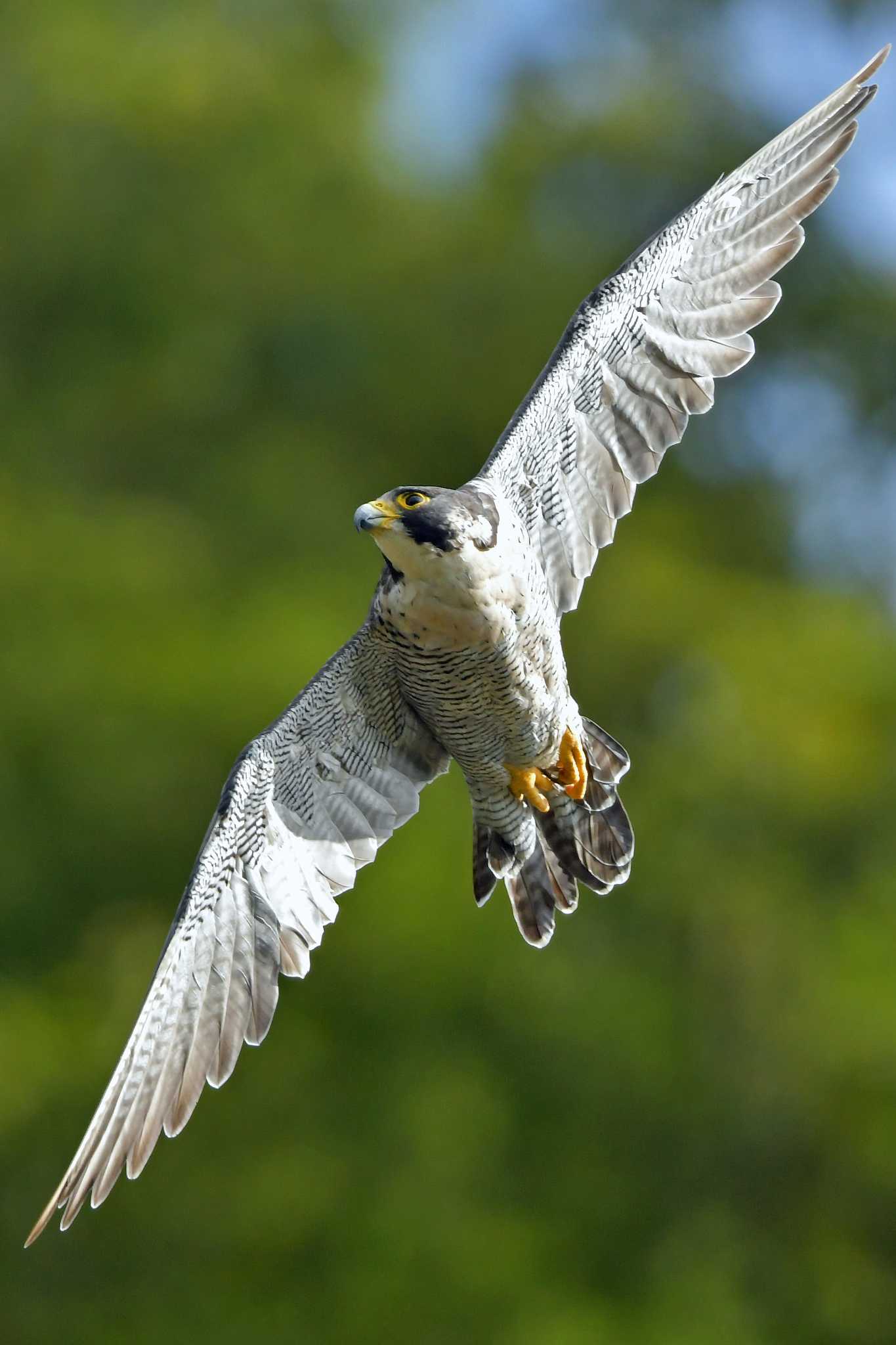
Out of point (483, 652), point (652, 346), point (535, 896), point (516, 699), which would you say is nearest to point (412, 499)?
point (483, 652)

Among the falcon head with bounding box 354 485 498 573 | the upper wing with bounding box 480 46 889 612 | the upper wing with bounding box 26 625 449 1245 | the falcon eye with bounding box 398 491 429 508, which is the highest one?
the upper wing with bounding box 480 46 889 612

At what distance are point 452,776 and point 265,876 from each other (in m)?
8.52

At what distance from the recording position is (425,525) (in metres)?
5.53

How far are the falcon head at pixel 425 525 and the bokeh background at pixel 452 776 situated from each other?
7.83 meters

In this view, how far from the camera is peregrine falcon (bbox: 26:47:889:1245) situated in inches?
232

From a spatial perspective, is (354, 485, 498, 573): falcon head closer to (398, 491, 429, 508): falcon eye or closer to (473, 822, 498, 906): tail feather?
(398, 491, 429, 508): falcon eye

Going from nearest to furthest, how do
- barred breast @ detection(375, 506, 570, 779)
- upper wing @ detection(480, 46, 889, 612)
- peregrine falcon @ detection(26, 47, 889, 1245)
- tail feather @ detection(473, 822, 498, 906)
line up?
barred breast @ detection(375, 506, 570, 779), peregrine falcon @ detection(26, 47, 889, 1245), upper wing @ detection(480, 46, 889, 612), tail feather @ detection(473, 822, 498, 906)

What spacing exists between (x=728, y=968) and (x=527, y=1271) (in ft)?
10.5

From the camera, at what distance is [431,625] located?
5672mm

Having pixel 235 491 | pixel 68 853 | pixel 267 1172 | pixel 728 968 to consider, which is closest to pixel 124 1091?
pixel 267 1172

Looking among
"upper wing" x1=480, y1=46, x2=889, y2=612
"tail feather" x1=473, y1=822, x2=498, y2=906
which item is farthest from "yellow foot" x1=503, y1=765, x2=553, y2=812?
"upper wing" x1=480, y1=46, x2=889, y2=612

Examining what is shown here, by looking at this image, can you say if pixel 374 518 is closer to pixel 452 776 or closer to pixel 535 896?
pixel 535 896

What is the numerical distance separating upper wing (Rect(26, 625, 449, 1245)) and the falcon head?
43 centimetres

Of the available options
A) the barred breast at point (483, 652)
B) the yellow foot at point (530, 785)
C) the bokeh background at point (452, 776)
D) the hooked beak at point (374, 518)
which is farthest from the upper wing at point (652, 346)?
the bokeh background at point (452, 776)
